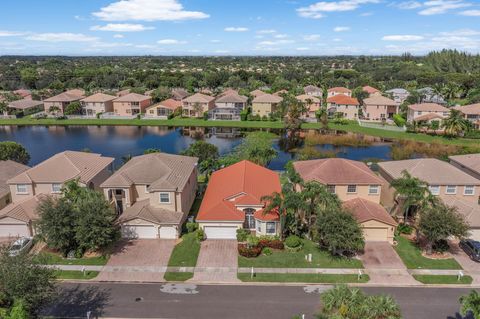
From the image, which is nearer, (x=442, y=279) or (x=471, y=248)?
(x=442, y=279)

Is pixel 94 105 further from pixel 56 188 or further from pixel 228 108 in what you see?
pixel 56 188

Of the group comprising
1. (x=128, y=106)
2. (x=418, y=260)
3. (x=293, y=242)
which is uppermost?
(x=128, y=106)

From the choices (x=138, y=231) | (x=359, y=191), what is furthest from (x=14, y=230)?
(x=359, y=191)

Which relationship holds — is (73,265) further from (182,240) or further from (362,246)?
(362,246)

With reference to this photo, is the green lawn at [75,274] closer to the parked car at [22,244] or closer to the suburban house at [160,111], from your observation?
the parked car at [22,244]

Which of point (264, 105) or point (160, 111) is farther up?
point (264, 105)

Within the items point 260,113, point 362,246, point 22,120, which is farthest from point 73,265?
point 22,120

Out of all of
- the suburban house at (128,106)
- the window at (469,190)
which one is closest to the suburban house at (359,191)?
the window at (469,190)
